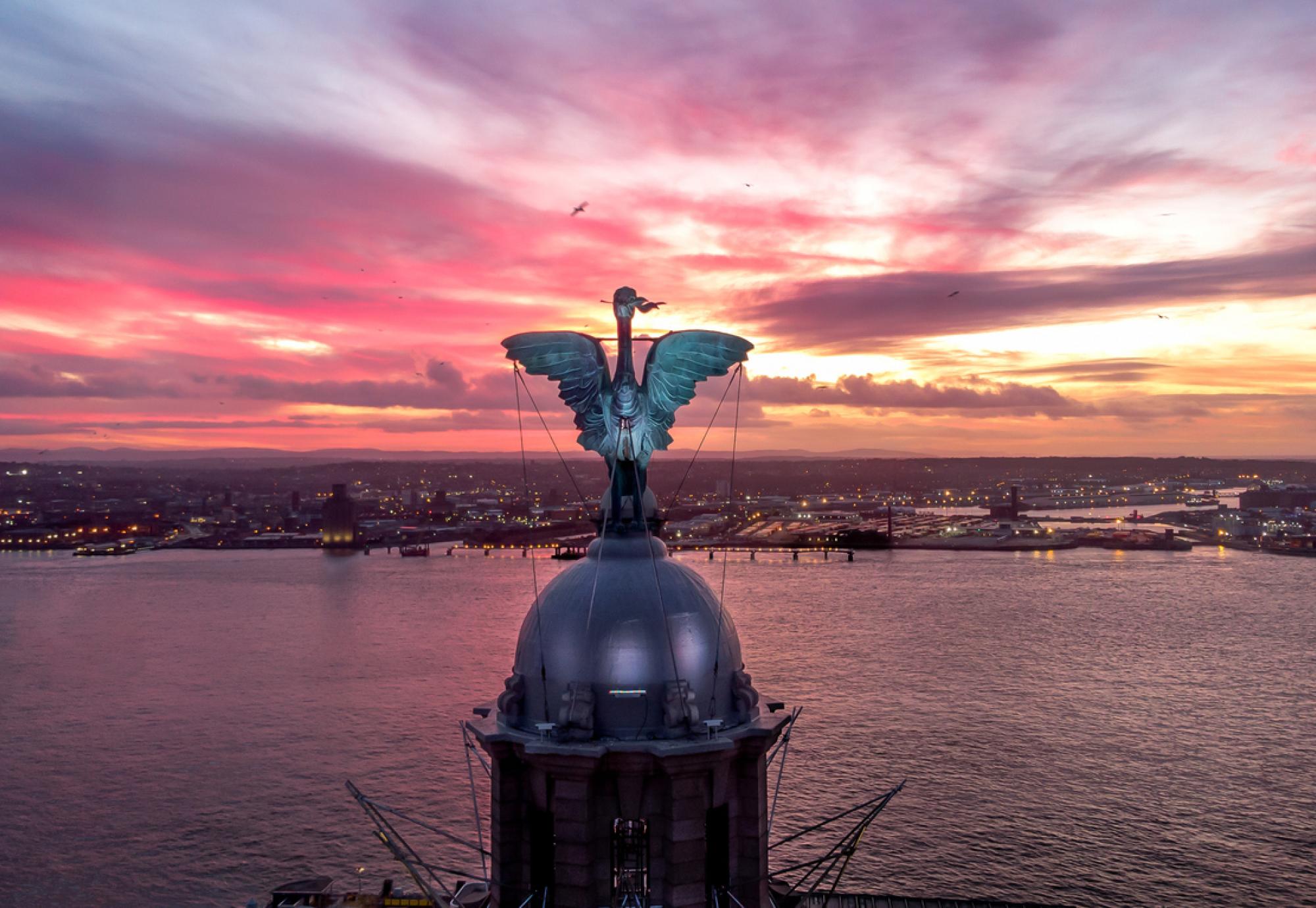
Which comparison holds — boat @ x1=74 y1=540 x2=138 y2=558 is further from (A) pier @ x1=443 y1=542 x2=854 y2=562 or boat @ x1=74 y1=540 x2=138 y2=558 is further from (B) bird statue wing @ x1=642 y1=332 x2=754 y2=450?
(B) bird statue wing @ x1=642 y1=332 x2=754 y2=450

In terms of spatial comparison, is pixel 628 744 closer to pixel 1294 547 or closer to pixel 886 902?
pixel 886 902

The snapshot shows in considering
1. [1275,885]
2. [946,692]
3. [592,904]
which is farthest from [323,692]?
[592,904]

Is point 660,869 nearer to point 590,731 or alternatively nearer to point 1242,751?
point 590,731

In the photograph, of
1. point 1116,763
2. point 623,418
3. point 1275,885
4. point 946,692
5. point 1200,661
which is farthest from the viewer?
point 1200,661

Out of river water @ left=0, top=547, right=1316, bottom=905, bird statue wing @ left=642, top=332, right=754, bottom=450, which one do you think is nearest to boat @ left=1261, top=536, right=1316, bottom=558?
river water @ left=0, top=547, right=1316, bottom=905

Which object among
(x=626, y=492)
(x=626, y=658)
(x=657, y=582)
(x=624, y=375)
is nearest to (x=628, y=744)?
(x=626, y=658)

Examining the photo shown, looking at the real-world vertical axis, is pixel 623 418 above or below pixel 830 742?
above

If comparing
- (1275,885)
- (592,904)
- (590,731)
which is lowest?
(1275,885)

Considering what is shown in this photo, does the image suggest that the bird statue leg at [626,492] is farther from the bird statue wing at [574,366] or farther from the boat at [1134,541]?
the boat at [1134,541]
